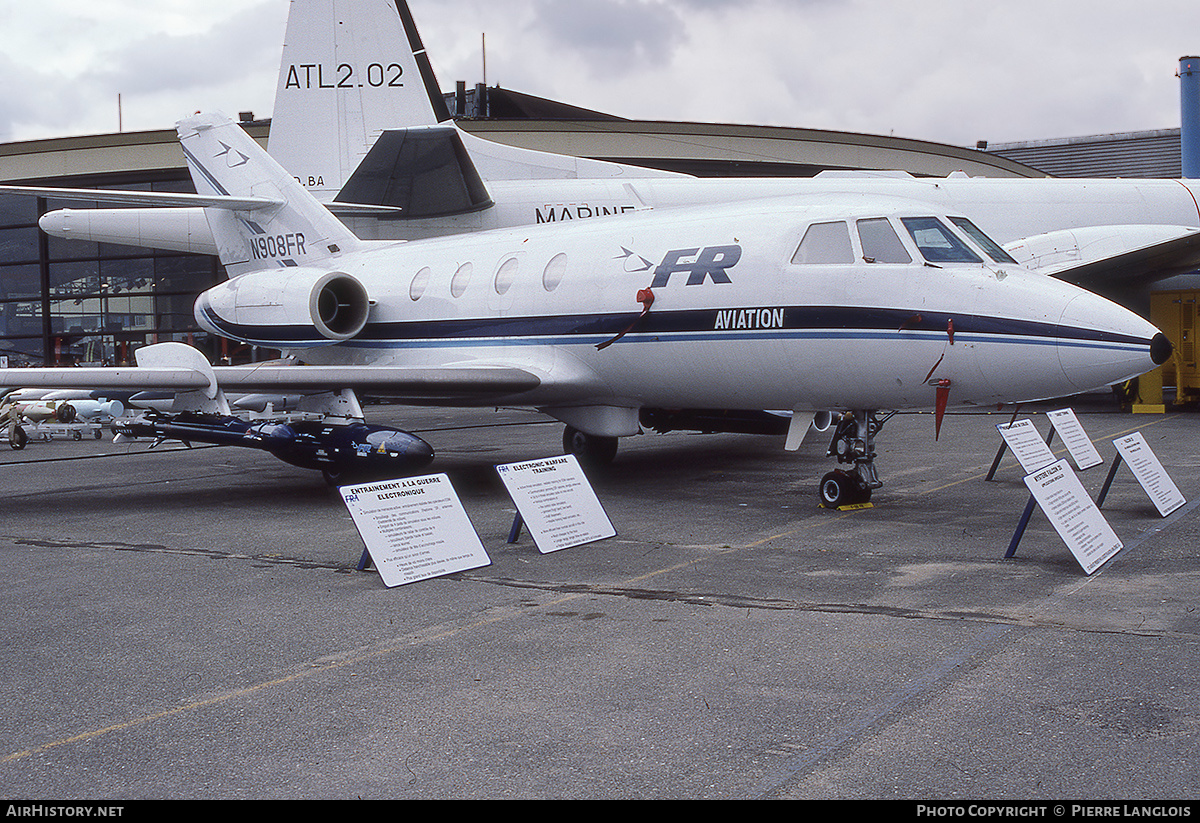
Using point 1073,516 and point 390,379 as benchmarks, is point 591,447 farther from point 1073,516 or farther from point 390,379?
point 1073,516

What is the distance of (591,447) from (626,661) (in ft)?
27.7

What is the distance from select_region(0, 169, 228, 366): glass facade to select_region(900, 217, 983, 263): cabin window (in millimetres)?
25628

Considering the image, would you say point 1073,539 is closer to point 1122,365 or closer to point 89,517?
point 1122,365

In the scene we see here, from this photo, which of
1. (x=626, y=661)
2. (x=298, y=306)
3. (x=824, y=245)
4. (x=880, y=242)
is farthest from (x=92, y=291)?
(x=626, y=661)

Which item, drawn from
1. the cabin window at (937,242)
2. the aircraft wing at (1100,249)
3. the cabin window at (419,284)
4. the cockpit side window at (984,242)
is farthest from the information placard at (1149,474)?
the aircraft wing at (1100,249)

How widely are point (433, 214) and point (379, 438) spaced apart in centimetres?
777

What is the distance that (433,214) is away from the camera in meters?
17.9

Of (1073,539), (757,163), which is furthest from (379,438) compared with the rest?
(757,163)

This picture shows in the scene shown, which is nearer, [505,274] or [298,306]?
[505,274]

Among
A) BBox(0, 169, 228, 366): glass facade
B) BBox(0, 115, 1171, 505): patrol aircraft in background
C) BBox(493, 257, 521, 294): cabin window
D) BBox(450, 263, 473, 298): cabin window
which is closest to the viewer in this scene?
BBox(0, 115, 1171, 505): patrol aircraft in background

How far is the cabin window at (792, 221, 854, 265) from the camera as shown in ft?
31.6

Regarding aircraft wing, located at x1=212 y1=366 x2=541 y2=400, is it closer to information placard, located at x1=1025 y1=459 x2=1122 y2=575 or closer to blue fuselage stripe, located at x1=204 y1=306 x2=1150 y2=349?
blue fuselage stripe, located at x1=204 y1=306 x2=1150 y2=349

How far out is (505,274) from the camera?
1252 centimetres

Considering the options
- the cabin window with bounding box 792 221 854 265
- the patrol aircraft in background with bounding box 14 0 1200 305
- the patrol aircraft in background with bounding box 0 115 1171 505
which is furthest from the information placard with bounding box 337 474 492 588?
the patrol aircraft in background with bounding box 14 0 1200 305
